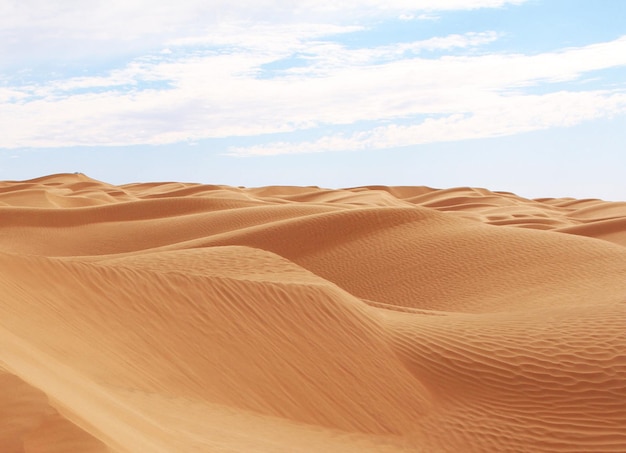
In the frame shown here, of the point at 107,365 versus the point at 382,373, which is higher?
the point at 107,365

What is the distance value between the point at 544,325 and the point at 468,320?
918 mm

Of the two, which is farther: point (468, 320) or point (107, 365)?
point (468, 320)

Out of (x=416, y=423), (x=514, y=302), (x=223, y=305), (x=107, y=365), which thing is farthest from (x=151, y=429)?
(x=514, y=302)

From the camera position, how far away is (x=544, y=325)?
8516mm

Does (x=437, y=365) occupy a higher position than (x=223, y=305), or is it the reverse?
(x=223, y=305)

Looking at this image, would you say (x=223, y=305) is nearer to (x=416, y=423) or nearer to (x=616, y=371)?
(x=416, y=423)

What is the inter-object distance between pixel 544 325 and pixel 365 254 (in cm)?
800

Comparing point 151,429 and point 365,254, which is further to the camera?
point 365,254

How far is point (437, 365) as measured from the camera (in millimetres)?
7910

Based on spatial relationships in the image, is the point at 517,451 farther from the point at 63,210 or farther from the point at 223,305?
the point at 63,210

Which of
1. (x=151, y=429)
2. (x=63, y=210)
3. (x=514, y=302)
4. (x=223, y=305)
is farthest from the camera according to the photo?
(x=63, y=210)

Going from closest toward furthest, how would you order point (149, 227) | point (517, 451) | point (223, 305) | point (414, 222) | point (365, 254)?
point (517, 451) → point (223, 305) → point (365, 254) → point (414, 222) → point (149, 227)

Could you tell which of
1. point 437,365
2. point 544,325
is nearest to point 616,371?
point 544,325

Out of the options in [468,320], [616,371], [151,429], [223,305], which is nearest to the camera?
[151,429]
